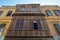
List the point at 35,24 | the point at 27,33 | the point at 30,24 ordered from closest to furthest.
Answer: the point at 27,33
the point at 30,24
the point at 35,24

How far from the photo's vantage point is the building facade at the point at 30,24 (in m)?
9.74

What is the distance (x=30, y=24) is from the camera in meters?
11.6

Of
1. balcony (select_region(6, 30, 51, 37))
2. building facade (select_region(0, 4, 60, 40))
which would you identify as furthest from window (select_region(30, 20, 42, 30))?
balcony (select_region(6, 30, 51, 37))

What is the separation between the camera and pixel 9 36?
9.59m

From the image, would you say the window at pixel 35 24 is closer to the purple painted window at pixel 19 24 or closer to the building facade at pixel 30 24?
the building facade at pixel 30 24

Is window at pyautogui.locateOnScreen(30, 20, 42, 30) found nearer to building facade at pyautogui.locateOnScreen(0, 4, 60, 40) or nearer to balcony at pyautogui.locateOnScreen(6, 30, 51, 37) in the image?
building facade at pyautogui.locateOnScreen(0, 4, 60, 40)

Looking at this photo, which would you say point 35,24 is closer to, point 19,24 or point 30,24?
point 30,24

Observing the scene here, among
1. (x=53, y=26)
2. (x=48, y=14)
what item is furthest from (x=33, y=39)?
(x=48, y=14)

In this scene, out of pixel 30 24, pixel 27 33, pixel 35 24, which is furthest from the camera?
pixel 35 24

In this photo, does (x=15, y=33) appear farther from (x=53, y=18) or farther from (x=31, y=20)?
(x=53, y=18)

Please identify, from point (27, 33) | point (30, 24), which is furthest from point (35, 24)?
point (27, 33)

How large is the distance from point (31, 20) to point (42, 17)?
1.53 meters

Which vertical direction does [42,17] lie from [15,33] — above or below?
above

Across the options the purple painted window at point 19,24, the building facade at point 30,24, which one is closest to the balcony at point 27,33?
the building facade at point 30,24
